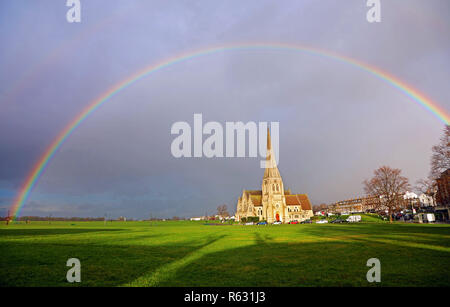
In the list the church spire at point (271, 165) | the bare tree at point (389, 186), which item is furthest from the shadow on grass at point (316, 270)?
the church spire at point (271, 165)

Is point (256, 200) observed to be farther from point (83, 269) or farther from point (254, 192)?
point (83, 269)

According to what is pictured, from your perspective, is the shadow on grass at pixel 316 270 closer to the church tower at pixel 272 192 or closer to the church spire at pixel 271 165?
the church tower at pixel 272 192

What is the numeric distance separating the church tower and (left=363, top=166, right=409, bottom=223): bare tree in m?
48.3

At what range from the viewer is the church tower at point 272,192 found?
112750mm

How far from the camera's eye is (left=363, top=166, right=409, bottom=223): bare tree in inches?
2576

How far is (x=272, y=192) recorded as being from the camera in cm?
11388

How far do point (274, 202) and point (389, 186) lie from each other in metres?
→ 52.1

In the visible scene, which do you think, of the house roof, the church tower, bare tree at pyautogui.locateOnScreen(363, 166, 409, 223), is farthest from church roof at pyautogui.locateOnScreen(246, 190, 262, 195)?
bare tree at pyautogui.locateOnScreen(363, 166, 409, 223)

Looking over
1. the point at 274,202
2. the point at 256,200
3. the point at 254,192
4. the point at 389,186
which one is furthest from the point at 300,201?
the point at 389,186

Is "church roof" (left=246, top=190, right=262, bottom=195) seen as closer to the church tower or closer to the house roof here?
the house roof
